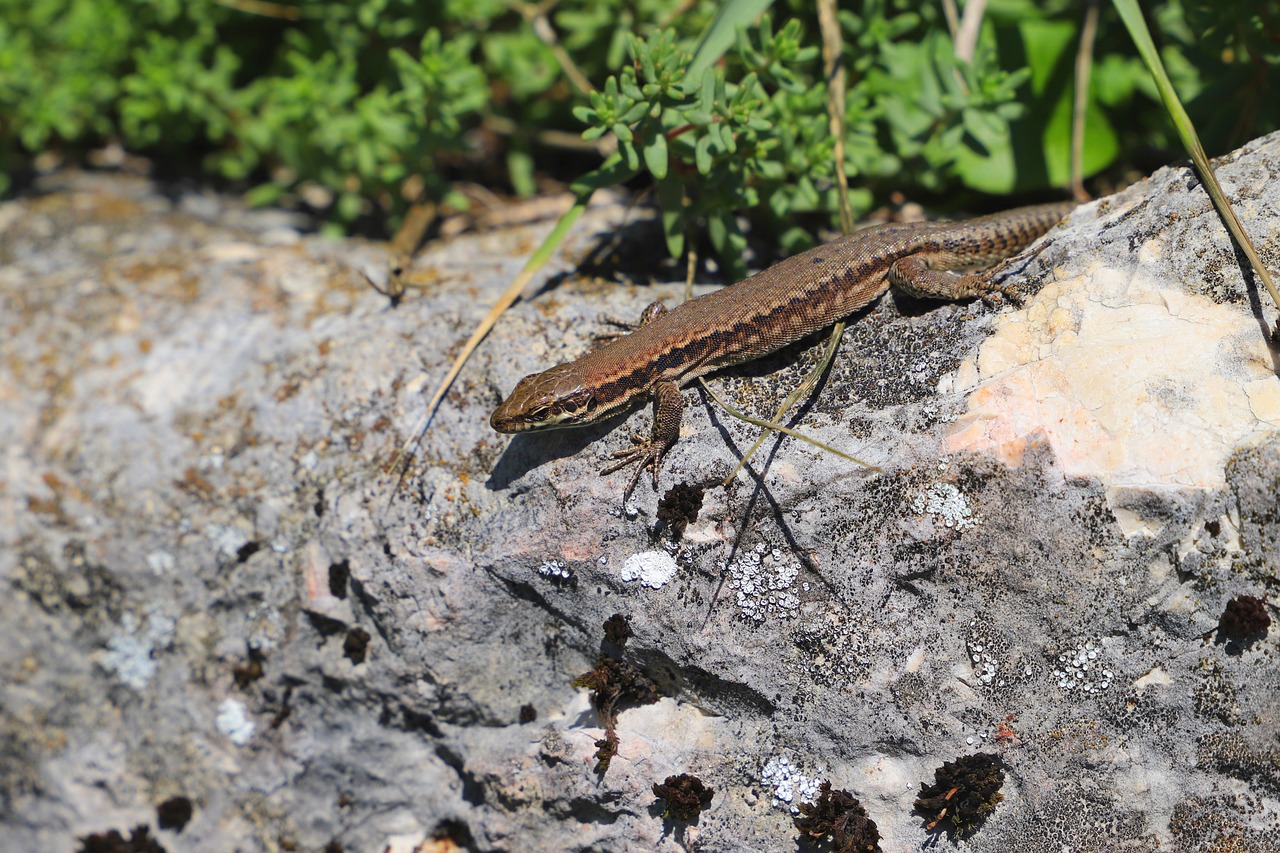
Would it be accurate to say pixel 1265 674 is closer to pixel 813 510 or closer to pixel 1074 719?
pixel 1074 719

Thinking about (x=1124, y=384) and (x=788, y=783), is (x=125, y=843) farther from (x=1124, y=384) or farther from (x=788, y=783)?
(x=1124, y=384)

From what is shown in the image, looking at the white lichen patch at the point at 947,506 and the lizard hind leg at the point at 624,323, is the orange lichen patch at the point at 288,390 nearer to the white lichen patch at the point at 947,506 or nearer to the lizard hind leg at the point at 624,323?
the lizard hind leg at the point at 624,323

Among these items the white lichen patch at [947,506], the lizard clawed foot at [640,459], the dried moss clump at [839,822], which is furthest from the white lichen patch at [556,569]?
the white lichen patch at [947,506]

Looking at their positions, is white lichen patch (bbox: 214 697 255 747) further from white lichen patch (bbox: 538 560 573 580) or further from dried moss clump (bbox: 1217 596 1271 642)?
dried moss clump (bbox: 1217 596 1271 642)

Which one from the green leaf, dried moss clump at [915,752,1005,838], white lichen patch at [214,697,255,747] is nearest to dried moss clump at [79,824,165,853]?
white lichen patch at [214,697,255,747]

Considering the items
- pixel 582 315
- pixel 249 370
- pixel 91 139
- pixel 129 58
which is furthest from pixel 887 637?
pixel 91 139

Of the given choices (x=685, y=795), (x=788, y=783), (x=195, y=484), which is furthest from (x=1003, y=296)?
(x=195, y=484)
